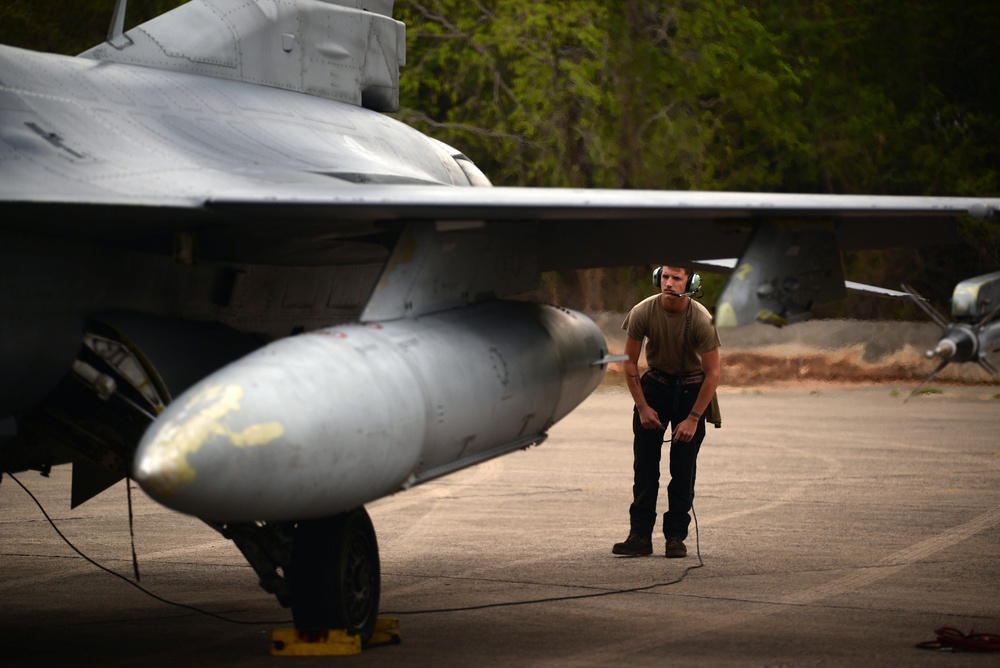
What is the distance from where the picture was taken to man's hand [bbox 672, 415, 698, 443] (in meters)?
9.94

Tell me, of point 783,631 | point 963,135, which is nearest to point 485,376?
point 783,631

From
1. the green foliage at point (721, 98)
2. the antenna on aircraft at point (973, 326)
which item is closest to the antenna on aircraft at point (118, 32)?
the antenna on aircraft at point (973, 326)

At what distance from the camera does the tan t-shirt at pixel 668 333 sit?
1010cm

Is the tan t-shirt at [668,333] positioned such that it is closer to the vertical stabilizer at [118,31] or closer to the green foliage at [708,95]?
the vertical stabilizer at [118,31]

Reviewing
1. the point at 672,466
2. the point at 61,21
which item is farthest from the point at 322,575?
the point at 61,21

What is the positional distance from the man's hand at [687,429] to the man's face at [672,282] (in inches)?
33.5

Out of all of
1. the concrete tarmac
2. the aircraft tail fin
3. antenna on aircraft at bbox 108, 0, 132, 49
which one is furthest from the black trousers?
antenna on aircraft at bbox 108, 0, 132, 49

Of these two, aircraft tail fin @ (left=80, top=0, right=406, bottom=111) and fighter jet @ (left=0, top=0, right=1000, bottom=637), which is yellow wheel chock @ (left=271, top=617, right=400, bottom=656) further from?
aircraft tail fin @ (left=80, top=0, right=406, bottom=111)

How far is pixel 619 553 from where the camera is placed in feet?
33.2

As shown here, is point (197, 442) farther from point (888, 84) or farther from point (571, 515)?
point (888, 84)

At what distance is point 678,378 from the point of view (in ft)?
33.6

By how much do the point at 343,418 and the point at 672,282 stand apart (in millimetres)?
4605

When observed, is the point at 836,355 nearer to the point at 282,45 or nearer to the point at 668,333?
the point at 668,333

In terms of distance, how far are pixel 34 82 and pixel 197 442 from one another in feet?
7.79
